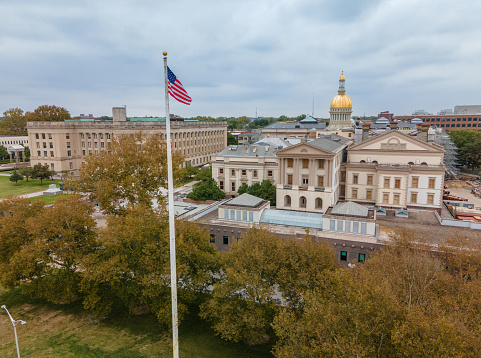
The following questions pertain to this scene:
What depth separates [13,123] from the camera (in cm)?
14850

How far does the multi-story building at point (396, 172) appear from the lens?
53.9 meters

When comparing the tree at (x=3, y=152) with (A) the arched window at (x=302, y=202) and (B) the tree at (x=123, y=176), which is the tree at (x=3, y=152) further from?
(A) the arched window at (x=302, y=202)

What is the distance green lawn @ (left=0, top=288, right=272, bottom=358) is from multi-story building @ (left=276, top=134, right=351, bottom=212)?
28765mm

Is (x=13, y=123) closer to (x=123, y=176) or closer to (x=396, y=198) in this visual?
(x=123, y=176)

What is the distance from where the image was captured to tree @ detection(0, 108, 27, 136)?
14812cm

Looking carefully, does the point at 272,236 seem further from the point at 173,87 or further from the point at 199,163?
the point at 199,163

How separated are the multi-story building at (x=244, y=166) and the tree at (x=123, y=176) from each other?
28163 millimetres

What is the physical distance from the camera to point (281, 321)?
20.6 metres

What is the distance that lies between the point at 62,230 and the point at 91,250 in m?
3.17

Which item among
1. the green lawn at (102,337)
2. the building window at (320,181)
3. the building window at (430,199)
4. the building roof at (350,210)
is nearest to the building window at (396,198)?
the building window at (430,199)

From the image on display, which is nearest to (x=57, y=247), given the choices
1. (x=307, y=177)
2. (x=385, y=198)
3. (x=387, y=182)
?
(x=307, y=177)

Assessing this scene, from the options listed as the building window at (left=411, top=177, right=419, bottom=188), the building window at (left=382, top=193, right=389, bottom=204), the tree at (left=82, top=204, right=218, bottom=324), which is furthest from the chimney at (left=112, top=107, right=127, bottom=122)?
the building window at (left=411, top=177, right=419, bottom=188)

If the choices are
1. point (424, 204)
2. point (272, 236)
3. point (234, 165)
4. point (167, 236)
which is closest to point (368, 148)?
point (424, 204)

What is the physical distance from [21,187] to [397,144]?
284 ft
